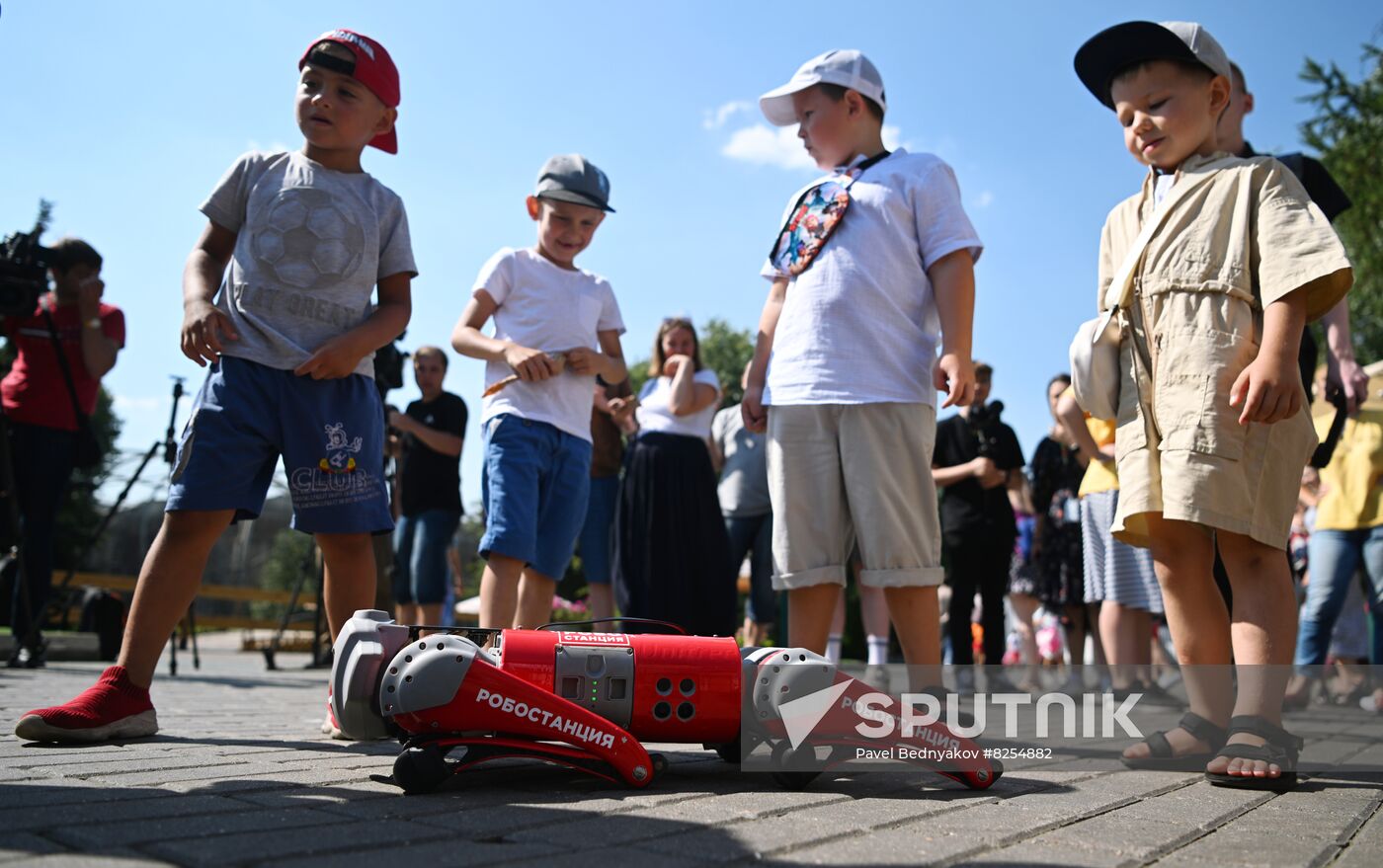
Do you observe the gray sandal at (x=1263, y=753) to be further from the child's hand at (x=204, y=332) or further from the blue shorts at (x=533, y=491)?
the child's hand at (x=204, y=332)

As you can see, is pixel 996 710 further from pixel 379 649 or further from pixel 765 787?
pixel 379 649

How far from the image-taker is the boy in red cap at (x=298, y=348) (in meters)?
2.88

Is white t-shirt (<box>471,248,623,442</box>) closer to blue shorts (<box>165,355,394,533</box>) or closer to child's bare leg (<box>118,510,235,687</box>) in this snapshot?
blue shorts (<box>165,355,394,533</box>)

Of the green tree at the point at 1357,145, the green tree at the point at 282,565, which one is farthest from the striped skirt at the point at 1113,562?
the green tree at the point at 282,565

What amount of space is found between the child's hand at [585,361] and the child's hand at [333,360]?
108cm

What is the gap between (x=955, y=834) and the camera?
1769 millimetres

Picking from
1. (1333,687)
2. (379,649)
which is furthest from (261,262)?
(1333,687)

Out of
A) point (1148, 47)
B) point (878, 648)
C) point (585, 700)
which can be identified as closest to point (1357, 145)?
point (878, 648)

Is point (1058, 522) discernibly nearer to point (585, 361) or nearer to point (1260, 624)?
point (585, 361)

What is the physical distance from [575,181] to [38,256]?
3.56 meters

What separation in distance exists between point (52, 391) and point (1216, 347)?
5.66 metres

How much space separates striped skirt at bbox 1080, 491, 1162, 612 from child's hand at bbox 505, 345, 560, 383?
277cm

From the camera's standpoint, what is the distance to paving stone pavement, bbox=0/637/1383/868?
153 centimetres

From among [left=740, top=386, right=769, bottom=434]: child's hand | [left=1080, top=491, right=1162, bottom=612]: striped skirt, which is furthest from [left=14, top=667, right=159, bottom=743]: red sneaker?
[left=1080, top=491, right=1162, bottom=612]: striped skirt
